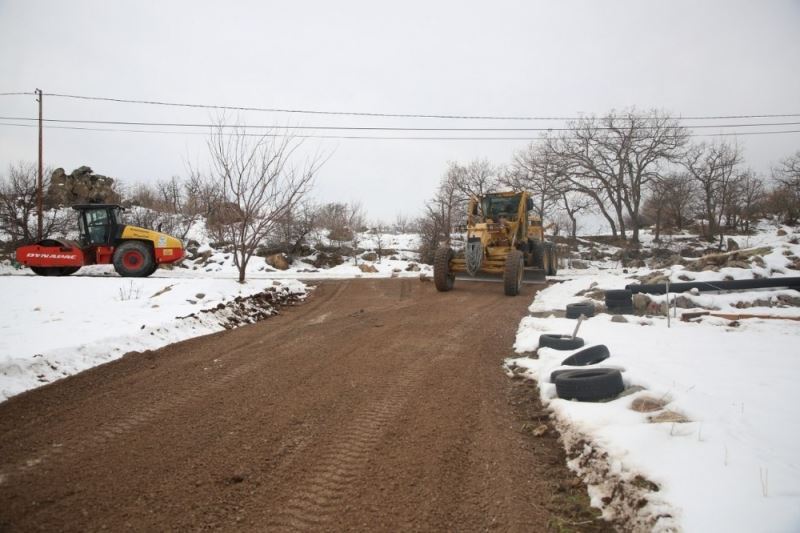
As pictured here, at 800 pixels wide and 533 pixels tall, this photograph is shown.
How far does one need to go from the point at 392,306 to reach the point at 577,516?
749cm

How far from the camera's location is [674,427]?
9.38ft

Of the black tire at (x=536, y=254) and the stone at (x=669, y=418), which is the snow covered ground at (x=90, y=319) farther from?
the black tire at (x=536, y=254)

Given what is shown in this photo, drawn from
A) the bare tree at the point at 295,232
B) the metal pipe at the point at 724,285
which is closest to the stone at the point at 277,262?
the bare tree at the point at 295,232

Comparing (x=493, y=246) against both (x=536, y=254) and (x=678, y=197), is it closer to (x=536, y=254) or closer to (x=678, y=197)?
(x=536, y=254)

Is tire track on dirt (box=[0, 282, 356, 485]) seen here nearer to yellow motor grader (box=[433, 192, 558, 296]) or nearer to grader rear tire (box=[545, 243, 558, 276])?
yellow motor grader (box=[433, 192, 558, 296])

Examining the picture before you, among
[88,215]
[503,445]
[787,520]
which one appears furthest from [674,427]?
[88,215]

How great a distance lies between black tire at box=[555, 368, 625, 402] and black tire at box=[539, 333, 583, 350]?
156 centimetres

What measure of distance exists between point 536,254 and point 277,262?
1220 cm

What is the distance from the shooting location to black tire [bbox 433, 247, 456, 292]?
1185cm

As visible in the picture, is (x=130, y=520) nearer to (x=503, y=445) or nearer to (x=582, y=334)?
(x=503, y=445)

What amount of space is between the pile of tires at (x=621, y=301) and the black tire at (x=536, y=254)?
254 inches

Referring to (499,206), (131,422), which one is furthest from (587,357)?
(499,206)

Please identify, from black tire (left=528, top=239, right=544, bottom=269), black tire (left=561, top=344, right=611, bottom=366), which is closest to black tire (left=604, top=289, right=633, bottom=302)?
black tire (left=561, top=344, right=611, bottom=366)

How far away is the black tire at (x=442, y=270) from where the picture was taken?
11.9 meters
